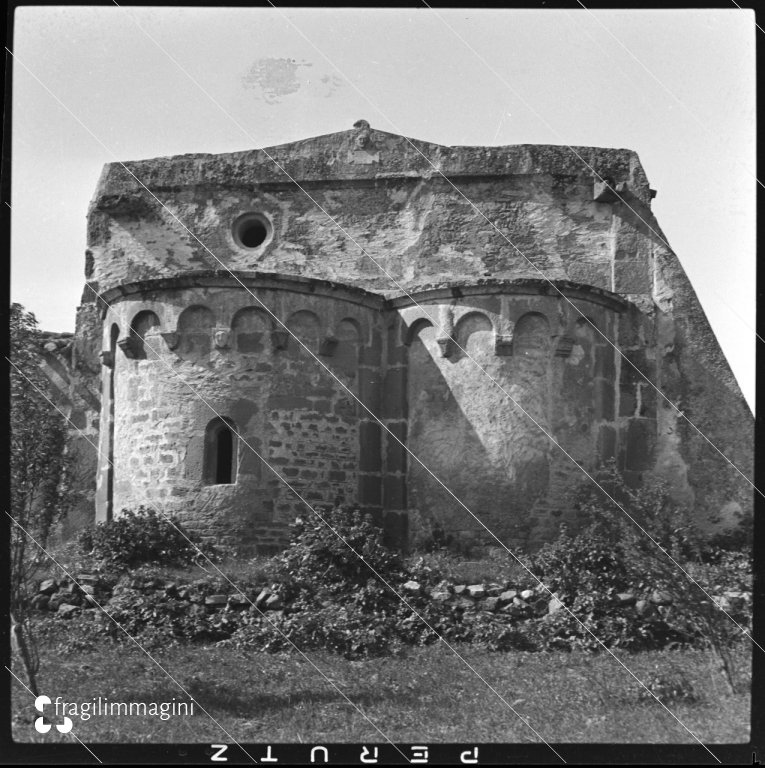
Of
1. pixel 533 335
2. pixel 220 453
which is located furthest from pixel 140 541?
pixel 533 335

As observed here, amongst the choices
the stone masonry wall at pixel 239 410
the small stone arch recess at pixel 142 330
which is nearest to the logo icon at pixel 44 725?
the stone masonry wall at pixel 239 410

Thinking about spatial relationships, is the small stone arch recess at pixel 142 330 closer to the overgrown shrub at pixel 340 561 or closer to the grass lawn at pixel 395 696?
the overgrown shrub at pixel 340 561

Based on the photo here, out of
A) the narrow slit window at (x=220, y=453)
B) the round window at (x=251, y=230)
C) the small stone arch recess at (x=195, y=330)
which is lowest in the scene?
the narrow slit window at (x=220, y=453)

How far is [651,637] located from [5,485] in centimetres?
688

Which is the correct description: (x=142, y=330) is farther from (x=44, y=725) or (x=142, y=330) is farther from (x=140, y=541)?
(x=44, y=725)

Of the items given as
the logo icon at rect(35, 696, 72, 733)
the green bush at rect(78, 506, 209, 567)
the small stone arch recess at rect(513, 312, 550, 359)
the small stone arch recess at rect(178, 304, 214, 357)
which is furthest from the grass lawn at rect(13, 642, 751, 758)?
the small stone arch recess at rect(513, 312, 550, 359)

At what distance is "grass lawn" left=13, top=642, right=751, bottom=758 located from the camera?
12.1m

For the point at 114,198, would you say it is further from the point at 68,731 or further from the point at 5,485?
the point at 68,731

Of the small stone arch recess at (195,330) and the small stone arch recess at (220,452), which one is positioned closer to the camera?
the small stone arch recess at (220,452)

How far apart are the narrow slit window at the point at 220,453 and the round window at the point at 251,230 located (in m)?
3.81

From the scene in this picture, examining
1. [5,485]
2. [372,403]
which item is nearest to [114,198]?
[372,403]

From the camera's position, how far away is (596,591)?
15.0m

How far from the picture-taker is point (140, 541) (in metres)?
16.6

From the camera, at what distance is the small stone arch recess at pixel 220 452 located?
1722cm
